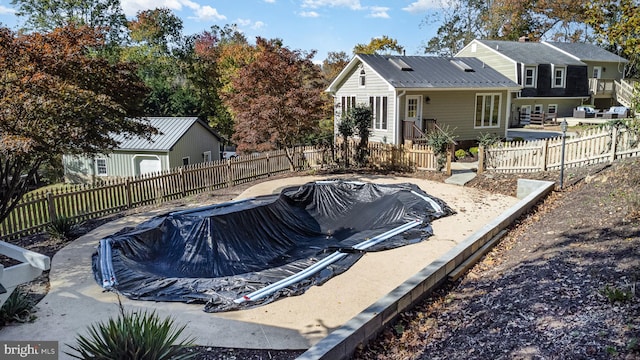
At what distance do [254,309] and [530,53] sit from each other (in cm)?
3297

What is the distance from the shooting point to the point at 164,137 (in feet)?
73.4

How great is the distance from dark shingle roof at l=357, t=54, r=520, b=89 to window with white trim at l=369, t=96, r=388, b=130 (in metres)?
1.28

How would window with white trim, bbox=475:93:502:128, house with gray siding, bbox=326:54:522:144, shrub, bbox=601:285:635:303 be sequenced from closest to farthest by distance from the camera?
shrub, bbox=601:285:635:303
house with gray siding, bbox=326:54:522:144
window with white trim, bbox=475:93:502:128

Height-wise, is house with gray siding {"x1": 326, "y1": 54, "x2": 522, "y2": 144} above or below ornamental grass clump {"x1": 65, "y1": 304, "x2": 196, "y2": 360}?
above

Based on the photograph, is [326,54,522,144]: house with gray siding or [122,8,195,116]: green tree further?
[122,8,195,116]: green tree

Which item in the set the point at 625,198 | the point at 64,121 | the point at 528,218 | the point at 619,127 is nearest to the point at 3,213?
the point at 64,121

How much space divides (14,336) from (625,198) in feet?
34.8

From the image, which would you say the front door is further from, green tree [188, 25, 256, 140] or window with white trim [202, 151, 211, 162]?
green tree [188, 25, 256, 140]

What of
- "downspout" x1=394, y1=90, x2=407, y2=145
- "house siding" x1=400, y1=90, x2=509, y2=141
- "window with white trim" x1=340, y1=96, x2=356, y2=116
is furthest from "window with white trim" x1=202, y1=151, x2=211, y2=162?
"house siding" x1=400, y1=90, x2=509, y2=141

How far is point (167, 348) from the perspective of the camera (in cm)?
424

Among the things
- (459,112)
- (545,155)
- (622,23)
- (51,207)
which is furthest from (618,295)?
(459,112)

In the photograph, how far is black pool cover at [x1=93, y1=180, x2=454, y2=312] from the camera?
691 cm

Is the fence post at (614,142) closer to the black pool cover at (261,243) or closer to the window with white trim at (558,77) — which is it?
the black pool cover at (261,243)

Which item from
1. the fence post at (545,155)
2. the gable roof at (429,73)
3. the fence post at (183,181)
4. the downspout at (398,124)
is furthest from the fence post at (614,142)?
the fence post at (183,181)
